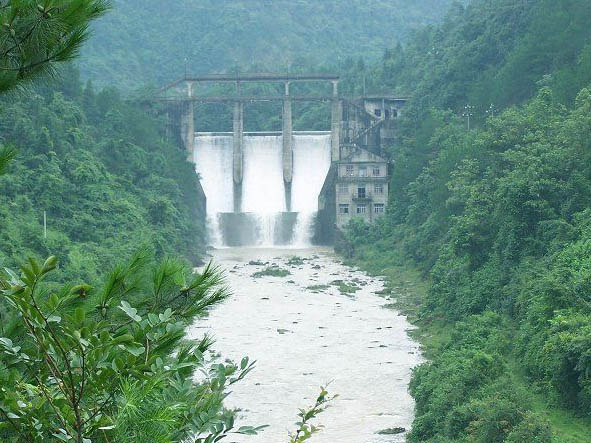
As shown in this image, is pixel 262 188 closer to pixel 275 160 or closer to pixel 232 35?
pixel 275 160

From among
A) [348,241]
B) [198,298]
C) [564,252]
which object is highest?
[198,298]

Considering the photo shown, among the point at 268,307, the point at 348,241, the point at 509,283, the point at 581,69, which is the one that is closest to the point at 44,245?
the point at 268,307

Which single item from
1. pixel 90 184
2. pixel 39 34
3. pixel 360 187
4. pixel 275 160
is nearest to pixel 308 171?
pixel 275 160

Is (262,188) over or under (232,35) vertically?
under

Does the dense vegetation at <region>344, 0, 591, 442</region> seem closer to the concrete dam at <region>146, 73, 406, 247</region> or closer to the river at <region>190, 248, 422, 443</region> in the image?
the river at <region>190, 248, 422, 443</region>

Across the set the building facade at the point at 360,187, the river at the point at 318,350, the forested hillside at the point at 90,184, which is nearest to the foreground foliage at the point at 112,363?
the river at the point at 318,350

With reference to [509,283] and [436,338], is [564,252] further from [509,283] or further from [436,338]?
[436,338]
